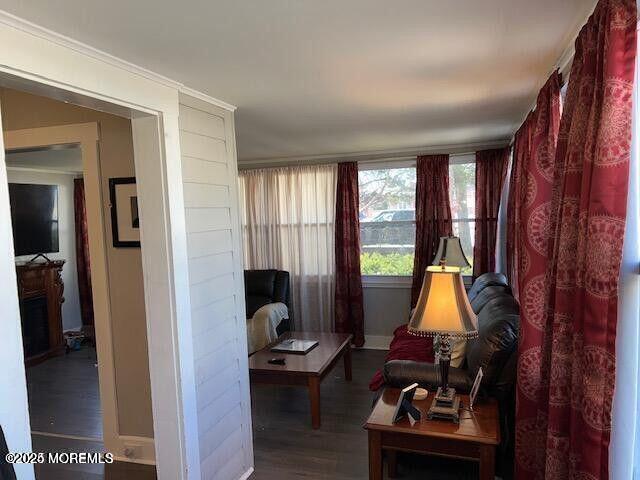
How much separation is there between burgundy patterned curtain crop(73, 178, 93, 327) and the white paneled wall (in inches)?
161

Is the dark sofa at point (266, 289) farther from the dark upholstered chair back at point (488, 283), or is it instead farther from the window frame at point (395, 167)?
the dark upholstered chair back at point (488, 283)

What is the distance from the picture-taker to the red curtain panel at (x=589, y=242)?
1.19 meters

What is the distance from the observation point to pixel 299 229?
545 cm

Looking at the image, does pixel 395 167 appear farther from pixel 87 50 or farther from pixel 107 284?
pixel 87 50

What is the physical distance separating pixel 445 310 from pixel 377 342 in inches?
133

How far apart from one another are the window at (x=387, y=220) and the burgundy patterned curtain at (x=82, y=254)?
3700mm

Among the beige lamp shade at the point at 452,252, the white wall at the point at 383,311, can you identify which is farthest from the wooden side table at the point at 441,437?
the white wall at the point at 383,311

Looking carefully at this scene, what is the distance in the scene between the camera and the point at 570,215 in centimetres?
146

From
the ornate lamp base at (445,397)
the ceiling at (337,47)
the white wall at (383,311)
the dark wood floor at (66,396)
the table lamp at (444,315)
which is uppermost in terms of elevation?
the ceiling at (337,47)

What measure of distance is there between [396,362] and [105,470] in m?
Answer: 2.03

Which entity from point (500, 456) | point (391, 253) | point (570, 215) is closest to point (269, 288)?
point (391, 253)

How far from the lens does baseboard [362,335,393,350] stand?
5.36m

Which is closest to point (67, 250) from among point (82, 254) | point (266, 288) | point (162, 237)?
point (82, 254)

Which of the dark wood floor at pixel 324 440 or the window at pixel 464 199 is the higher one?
the window at pixel 464 199
